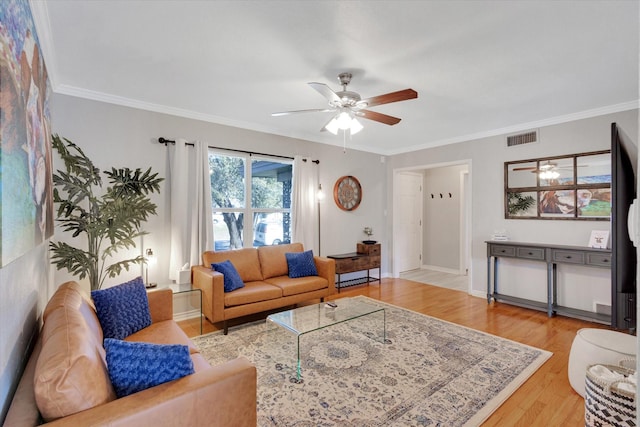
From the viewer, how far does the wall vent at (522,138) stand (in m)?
4.19

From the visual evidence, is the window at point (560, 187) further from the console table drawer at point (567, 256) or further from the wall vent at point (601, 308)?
the wall vent at point (601, 308)

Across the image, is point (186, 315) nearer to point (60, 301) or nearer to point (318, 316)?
point (318, 316)

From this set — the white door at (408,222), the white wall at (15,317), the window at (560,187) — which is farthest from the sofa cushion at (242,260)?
the window at (560,187)

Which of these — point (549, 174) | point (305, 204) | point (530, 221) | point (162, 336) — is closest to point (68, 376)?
point (162, 336)

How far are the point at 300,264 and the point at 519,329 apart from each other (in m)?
2.71

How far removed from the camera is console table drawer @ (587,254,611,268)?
3363mm

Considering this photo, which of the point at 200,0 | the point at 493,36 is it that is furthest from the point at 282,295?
the point at 493,36

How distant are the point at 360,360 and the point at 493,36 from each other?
2.78 metres

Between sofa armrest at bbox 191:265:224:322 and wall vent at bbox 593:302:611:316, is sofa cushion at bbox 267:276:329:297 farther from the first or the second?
wall vent at bbox 593:302:611:316

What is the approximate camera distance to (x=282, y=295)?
3658mm

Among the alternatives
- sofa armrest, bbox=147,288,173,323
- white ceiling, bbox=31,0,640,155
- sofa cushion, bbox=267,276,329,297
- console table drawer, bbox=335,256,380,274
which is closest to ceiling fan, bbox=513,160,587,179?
white ceiling, bbox=31,0,640,155

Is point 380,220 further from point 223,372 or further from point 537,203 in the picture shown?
point 223,372

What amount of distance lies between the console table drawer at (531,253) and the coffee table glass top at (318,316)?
2.40 metres

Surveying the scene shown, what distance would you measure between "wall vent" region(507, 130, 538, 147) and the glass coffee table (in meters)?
3.25
